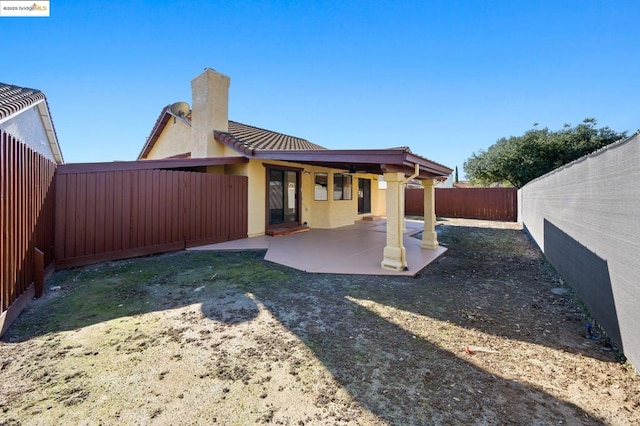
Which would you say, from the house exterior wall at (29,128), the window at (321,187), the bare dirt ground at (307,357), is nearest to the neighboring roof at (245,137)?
the window at (321,187)

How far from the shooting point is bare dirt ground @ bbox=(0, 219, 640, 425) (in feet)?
6.34

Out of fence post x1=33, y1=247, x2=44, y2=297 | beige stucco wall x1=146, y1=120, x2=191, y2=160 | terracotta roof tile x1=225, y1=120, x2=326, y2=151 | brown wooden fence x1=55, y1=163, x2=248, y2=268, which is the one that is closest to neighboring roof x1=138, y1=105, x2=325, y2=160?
terracotta roof tile x1=225, y1=120, x2=326, y2=151

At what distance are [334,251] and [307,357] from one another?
184 inches

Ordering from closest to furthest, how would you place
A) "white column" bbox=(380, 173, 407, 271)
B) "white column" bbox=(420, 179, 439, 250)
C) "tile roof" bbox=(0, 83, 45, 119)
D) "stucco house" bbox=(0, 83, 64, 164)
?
"white column" bbox=(380, 173, 407, 271), "tile roof" bbox=(0, 83, 45, 119), "stucco house" bbox=(0, 83, 64, 164), "white column" bbox=(420, 179, 439, 250)

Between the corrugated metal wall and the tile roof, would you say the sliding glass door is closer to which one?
the tile roof

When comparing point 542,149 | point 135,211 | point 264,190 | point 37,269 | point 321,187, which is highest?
point 542,149

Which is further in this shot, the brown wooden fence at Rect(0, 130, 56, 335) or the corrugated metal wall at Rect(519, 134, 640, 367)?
the brown wooden fence at Rect(0, 130, 56, 335)

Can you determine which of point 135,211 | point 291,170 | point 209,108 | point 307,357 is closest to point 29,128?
point 209,108

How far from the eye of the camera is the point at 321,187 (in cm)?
1152

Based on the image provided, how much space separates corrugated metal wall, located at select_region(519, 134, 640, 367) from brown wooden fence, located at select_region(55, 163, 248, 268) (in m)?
7.99

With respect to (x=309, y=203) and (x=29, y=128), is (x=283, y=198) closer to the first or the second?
(x=309, y=203)

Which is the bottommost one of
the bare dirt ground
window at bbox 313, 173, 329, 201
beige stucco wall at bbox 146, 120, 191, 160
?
the bare dirt ground

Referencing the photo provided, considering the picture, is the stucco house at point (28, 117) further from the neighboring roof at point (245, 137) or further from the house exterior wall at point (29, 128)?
the neighboring roof at point (245, 137)

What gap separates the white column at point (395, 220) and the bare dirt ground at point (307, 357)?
0.87m
